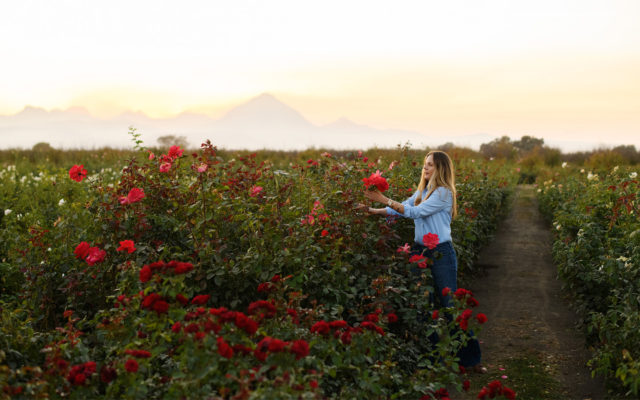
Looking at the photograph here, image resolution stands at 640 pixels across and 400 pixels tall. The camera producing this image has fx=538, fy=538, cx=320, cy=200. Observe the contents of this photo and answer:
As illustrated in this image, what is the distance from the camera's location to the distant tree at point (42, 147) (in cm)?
2012

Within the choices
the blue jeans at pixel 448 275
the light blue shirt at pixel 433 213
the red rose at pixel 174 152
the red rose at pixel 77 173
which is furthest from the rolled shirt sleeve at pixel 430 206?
the red rose at pixel 77 173

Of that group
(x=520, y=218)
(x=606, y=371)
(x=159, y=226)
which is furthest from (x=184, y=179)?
(x=520, y=218)

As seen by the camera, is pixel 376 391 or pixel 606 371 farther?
pixel 606 371

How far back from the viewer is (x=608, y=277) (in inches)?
188

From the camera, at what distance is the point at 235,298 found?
3576 mm

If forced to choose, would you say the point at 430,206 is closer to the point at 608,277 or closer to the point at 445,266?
the point at 445,266

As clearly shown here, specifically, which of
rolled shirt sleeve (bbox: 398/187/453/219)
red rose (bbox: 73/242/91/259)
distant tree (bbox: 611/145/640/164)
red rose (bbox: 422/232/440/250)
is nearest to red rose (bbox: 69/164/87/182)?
red rose (bbox: 73/242/91/259)

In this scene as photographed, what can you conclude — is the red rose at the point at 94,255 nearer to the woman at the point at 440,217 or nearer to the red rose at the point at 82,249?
the red rose at the point at 82,249

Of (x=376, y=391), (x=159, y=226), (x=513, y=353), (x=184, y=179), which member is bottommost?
(x=513, y=353)

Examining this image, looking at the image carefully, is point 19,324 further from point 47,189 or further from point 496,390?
point 47,189

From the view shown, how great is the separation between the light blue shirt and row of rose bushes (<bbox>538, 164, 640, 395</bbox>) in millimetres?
1412

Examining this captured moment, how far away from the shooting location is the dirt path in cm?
452

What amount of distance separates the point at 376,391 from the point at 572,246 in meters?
3.85

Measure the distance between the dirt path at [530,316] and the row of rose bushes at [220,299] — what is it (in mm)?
1065
